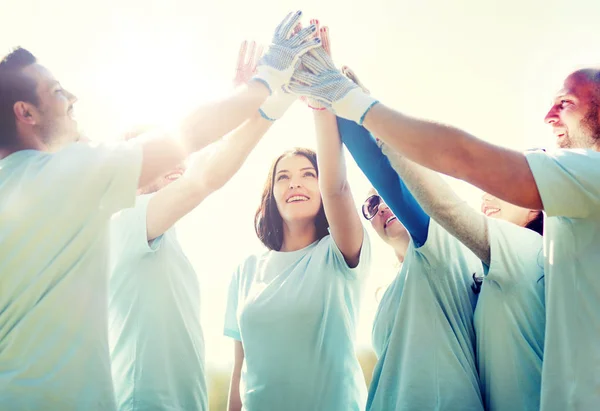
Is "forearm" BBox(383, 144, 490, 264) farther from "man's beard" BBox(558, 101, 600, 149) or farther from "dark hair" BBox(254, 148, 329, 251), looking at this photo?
"dark hair" BBox(254, 148, 329, 251)

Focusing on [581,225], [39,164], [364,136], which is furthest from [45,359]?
[581,225]

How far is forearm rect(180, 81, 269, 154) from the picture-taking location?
2514mm

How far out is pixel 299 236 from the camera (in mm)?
3750

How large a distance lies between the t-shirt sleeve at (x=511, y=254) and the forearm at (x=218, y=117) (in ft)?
4.61

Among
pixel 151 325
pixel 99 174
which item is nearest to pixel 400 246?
pixel 151 325

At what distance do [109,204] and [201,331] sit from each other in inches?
→ 47.2

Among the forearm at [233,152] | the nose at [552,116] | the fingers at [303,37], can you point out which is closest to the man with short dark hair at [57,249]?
the forearm at [233,152]

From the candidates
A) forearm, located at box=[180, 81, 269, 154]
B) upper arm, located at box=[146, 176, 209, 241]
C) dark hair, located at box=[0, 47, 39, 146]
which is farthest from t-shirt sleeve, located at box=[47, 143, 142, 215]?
upper arm, located at box=[146, 176, 209, 241]

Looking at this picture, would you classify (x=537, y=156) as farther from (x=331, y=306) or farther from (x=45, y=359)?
(x=45, y=359)

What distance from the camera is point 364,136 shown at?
10.1ft

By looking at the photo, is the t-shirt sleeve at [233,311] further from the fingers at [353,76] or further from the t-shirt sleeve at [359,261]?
the fingers at [353,76]

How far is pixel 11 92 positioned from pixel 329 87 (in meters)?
1.57

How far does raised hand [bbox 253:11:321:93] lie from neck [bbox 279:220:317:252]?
1049 millimetres

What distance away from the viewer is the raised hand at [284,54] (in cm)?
309
